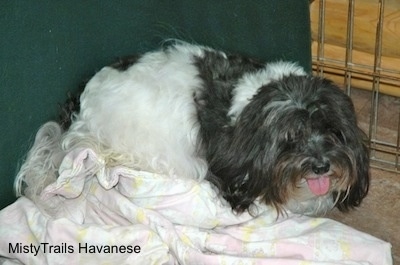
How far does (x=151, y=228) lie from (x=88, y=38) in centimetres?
63

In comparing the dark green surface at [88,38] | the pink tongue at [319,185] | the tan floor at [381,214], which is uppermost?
the dark green surface at [88,38]

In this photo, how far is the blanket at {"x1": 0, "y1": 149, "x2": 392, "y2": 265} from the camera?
2.09 meters

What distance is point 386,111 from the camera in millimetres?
3146

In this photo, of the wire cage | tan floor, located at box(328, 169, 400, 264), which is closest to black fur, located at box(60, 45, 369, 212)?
tan floor, located at box(328, 169, 400, 264)

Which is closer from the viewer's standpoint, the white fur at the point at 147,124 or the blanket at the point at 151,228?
the blanket at the point at 151,228

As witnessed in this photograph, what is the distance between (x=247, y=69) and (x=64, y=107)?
59 centimetres

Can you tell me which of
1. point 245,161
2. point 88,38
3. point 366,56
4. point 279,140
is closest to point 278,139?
point 279,140

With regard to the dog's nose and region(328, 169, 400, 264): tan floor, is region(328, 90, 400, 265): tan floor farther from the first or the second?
the dog's nose

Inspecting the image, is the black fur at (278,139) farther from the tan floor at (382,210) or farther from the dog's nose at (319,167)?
the tan floor at (382,210)

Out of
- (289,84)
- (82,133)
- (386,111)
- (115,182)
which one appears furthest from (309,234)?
(386,111)

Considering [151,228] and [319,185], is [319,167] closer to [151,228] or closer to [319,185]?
[319,185]

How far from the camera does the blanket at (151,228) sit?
2094mm

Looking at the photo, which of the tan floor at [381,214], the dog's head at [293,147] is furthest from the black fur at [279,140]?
the tan floor at [381,214]

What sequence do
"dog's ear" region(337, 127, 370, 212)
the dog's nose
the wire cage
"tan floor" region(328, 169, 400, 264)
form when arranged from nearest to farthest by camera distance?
the dog's nose, "dog's ear" region(337, 127, 370, 212), "tan floor" region(328, 169, 400, 264), the wire cage
